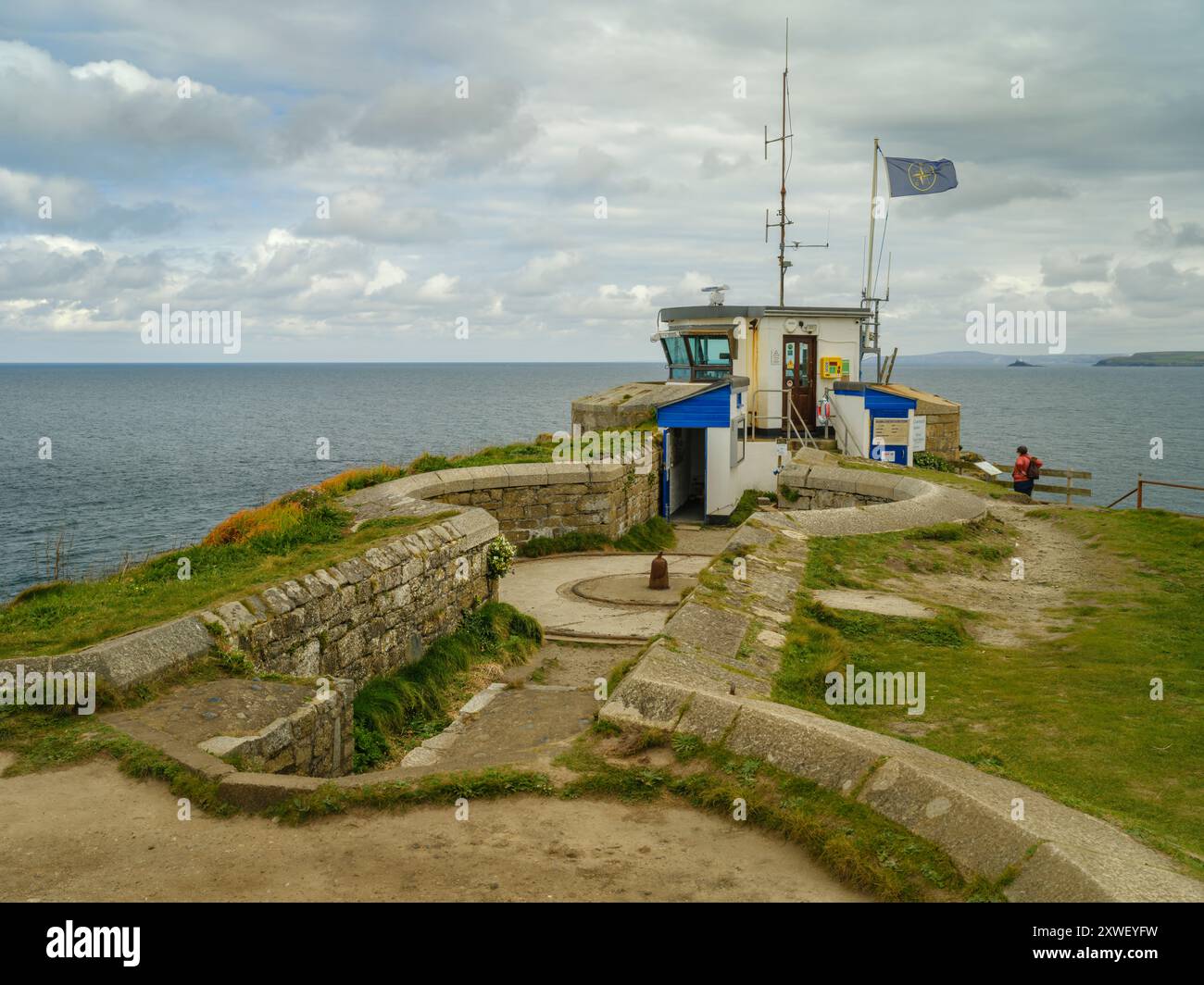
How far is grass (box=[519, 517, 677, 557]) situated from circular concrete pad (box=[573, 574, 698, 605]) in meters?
1.97

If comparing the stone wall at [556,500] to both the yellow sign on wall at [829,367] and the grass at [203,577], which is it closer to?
the grass at [203,577]

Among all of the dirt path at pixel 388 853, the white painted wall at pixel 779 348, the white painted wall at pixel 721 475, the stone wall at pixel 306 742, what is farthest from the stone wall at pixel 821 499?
the dirt path at pixel 388 853

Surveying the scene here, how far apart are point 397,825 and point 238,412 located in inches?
4824

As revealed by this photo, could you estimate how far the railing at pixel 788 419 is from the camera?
27.8m

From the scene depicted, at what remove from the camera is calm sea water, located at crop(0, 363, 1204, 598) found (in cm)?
4066

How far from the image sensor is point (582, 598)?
15.9 metres

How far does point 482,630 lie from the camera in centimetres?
1346

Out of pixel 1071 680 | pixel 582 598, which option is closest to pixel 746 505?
pixel 582 598

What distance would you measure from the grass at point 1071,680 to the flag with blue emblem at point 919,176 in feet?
67.7

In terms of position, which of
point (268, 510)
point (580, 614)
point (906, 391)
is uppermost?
point (906, 391)

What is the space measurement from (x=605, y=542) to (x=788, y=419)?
33.5 ft

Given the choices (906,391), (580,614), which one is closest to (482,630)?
(580,614)
